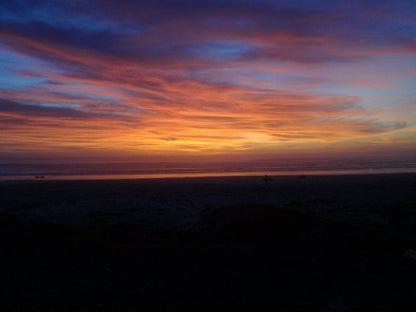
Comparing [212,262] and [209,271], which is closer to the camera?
[209,271]

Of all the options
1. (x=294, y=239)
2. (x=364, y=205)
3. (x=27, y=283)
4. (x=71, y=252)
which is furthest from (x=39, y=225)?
(x=364, y=205)

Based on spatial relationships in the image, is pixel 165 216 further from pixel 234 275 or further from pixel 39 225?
pixel 234 275

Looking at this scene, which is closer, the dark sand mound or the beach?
the dark sand mound

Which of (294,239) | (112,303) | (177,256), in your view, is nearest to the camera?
(112,303)

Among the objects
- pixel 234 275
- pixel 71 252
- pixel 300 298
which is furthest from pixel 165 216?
pixel 300 298

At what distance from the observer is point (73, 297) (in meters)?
7.03

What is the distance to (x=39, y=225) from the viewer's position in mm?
14711

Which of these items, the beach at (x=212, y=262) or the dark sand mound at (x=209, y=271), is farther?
the beach at (x=212, y=262)

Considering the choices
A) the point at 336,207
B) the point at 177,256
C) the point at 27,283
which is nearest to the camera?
the point at 27,283

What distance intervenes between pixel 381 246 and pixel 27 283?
1061cm

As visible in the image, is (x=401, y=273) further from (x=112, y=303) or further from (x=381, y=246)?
(x=112, y=303)

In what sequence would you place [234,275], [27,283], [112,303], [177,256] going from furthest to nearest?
[177,256]
[234,275]
[27,283]
[112,303]

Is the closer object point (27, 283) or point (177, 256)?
point (27, 283)

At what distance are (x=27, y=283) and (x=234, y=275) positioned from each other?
16.8 feet
